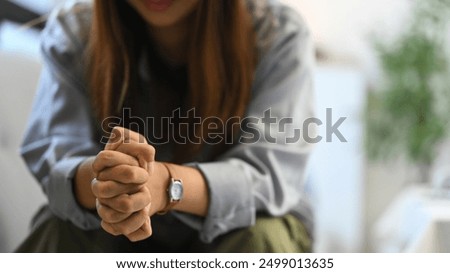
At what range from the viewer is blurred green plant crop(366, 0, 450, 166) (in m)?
1.14

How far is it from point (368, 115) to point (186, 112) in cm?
30

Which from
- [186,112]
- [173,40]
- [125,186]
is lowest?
[125,186]

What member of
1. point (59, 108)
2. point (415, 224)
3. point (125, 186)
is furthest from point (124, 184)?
point (415, 224)

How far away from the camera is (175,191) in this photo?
1065mm

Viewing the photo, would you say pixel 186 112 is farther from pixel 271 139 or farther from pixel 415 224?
pixel 415 224

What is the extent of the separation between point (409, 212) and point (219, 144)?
1.11ft

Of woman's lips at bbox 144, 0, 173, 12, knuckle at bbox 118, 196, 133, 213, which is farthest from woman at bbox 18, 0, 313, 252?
knuckle at bbox 118, 196, 133, 213

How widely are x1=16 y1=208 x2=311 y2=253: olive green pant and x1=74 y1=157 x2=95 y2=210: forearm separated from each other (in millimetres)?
53

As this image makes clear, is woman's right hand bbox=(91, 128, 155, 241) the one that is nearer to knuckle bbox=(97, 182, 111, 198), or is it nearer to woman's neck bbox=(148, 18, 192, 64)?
knuckle bbox=(97, 182, 111, 198)

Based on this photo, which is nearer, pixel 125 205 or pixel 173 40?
pixel 125 205

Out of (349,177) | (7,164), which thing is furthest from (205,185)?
(7,164)

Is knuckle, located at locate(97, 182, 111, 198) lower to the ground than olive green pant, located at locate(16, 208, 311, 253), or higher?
higher

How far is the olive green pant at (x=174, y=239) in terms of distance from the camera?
3.71ft
